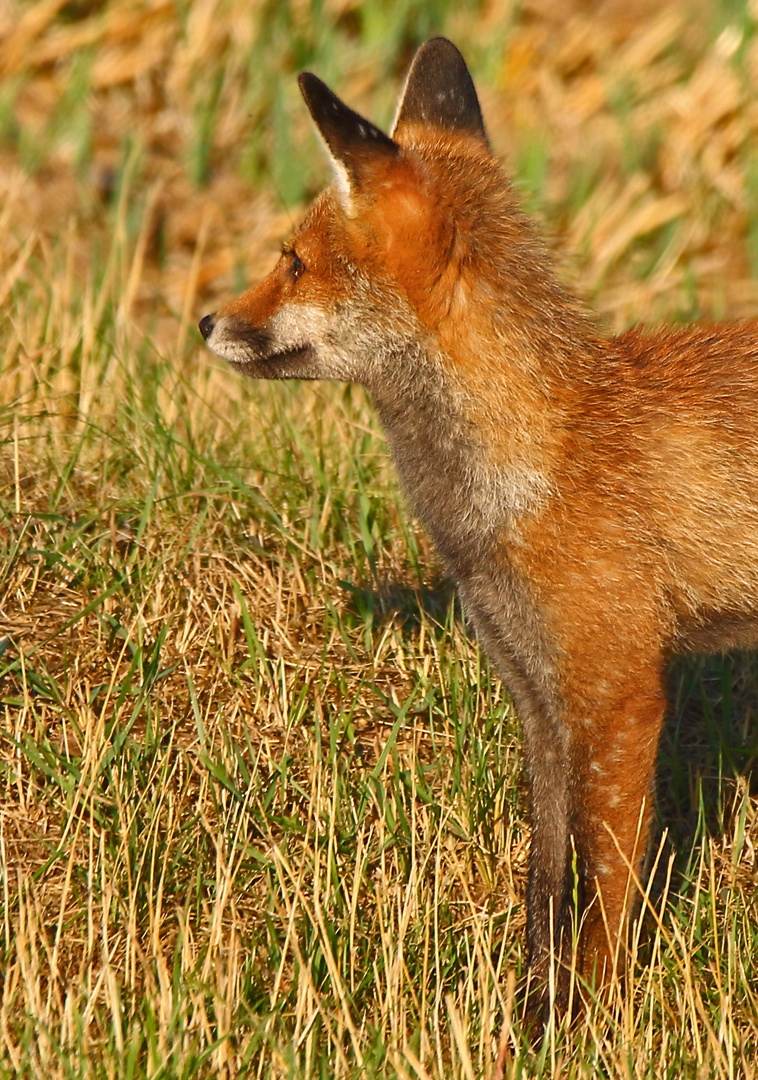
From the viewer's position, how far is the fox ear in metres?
3.67

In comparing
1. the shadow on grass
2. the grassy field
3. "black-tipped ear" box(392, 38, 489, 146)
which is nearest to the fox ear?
"black-tipped ear" box(392, 38, 489, 146)

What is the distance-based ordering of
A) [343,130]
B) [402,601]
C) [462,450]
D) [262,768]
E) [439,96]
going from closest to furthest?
[343,130]
[462,450]
[439,96]
[262,768]
[402,601]

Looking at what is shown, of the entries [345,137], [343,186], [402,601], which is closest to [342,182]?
[343,186]

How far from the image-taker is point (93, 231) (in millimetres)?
8977

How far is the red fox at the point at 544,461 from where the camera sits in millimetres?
3926

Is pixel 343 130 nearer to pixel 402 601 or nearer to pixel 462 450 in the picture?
pixel 462 450

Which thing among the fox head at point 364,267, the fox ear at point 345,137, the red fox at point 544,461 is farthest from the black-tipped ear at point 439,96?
the fox ear at point 345,137

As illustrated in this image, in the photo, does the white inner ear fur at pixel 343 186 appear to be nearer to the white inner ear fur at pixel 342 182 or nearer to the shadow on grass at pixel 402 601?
the white inner ear fur at pixel 342 182

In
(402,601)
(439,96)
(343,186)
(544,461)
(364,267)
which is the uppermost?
(439,96)

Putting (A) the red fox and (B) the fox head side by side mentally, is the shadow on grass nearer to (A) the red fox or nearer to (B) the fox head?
(A) the red fox

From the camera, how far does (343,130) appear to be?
3.76m

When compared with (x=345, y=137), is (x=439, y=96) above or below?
above

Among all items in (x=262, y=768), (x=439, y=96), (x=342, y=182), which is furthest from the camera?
(x=262, y=768)

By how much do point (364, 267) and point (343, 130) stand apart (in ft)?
1.45
